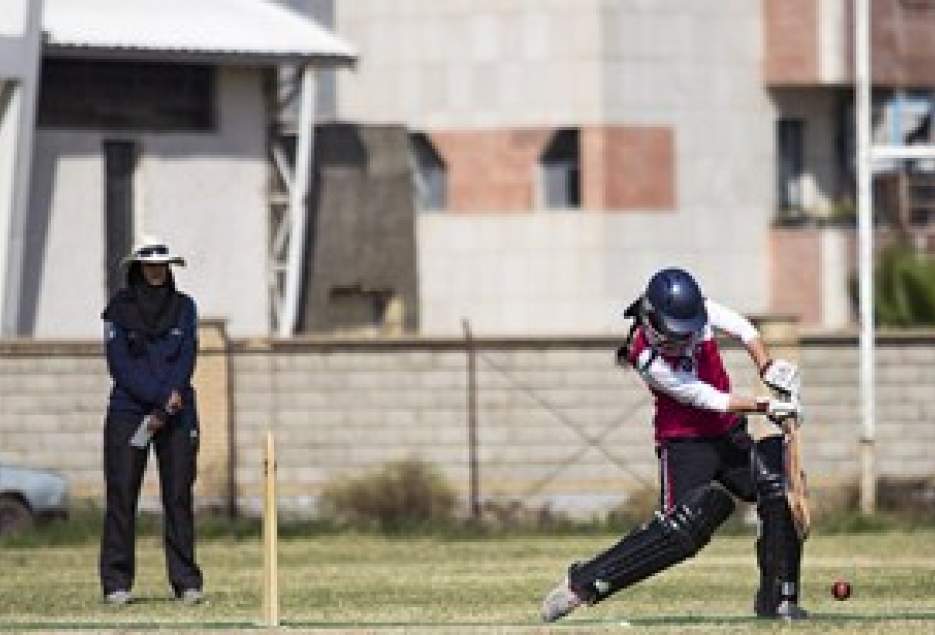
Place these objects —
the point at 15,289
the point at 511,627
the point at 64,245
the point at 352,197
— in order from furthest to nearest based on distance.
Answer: the point at 352,197 < the point at 64,245 < the point at 15,289 < the point at 511,627

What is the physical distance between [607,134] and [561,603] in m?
34.1

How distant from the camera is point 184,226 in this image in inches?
1730

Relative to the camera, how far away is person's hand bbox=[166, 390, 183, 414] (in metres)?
20.7

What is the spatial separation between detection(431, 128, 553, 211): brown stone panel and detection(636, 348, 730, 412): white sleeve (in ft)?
115

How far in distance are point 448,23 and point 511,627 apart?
117 feet

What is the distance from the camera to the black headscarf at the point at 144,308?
68.4 ft

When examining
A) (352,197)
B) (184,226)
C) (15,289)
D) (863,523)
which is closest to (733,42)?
(352,197)

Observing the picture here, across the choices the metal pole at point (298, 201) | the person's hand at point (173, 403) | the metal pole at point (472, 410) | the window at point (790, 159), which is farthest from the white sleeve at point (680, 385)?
the window at point (790, 159)

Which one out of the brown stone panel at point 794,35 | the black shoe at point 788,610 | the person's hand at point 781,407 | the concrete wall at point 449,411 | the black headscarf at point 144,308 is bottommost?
the concrete wall at point 449,411

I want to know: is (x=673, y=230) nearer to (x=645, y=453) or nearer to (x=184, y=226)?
(x=184, y=226)

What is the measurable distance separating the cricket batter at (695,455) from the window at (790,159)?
36592 millimetres

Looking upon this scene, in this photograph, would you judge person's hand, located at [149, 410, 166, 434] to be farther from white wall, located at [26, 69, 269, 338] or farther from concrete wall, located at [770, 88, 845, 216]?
concrete wall, located at [770, 88, 845, 216]

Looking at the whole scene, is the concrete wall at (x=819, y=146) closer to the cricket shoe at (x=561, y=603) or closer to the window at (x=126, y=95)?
the window at (x=126, y=95)

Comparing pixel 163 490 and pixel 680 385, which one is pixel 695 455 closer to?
pixel 680 385
